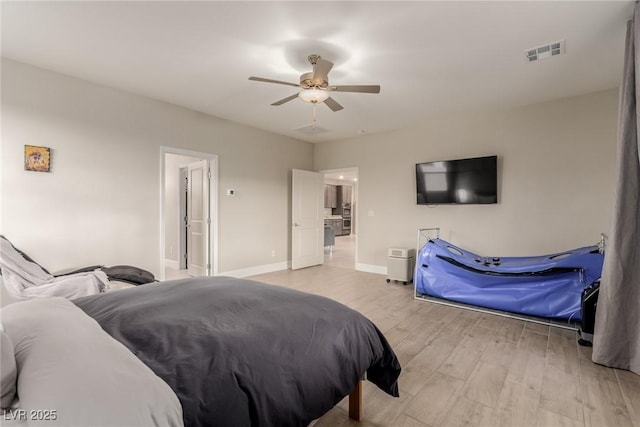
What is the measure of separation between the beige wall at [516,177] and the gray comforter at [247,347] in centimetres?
363

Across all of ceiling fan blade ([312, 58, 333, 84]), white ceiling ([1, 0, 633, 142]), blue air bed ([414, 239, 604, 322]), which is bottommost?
blue air bed ([414, 239, 604, 322])

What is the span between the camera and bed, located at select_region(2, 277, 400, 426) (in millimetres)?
1018

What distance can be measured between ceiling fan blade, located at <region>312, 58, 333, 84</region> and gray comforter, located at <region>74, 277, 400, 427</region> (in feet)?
6.49

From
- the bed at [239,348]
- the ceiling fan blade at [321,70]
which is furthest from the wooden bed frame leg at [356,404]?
the ceiling fan blade at [321,70]

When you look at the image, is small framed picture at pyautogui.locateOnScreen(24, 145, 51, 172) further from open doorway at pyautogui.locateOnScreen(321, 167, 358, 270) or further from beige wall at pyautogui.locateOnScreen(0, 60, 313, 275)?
open doorway at pyautogui.locateOnScreen(321, 167, 358, 270)

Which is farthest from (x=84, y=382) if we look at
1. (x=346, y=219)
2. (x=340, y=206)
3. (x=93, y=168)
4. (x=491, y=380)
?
(x=346, y=219)

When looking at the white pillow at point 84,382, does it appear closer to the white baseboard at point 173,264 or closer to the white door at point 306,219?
the white door at point 306,219

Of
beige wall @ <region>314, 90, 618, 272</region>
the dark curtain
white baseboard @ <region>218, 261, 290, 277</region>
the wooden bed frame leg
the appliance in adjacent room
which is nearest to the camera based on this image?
the wooden bed frame leg

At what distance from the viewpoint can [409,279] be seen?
5016 mm

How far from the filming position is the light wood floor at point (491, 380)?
181 centimetres

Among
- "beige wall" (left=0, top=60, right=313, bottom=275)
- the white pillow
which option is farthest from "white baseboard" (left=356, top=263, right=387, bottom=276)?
the white pillow

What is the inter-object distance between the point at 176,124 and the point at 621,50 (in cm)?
528

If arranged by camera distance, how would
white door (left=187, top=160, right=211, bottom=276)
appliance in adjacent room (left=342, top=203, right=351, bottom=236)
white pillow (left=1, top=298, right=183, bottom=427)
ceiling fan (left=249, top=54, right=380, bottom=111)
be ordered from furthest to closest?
1. appliance in adjacent room (left=342, top=203, right=351, bottom=236)
2. white door (left=187, top=160, right=211, bottom=276)
3. ceiling fan (left=249, top=54, right=380, bottom=111)
4. white pillow (left=1, top=298, right=183, bottom=427)

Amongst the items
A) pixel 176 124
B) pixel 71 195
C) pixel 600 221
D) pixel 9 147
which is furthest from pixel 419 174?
pixel 9 147
